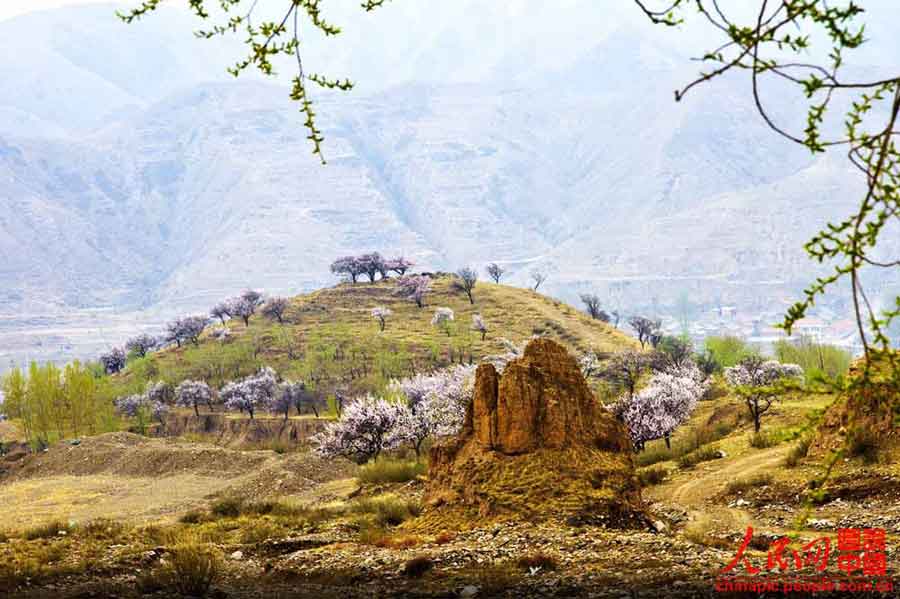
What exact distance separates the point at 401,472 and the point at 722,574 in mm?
22110

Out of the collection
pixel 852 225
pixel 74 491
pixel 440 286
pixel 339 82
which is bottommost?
pixel 74 491

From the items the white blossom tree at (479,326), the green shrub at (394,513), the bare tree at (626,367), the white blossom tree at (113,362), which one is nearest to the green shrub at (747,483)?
the green shrub at (394,513)

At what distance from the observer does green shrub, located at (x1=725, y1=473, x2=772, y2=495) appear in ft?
70.7

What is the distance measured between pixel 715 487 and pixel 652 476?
3532 mm

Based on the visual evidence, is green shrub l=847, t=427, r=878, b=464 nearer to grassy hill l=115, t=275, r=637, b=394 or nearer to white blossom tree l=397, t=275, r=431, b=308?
grassy hill l=115, t=275, r=637, b=394

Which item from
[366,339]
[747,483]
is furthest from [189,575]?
[366,339]

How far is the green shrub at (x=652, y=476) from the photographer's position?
26.4 metres

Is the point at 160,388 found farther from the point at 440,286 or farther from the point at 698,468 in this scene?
the point at 698,468

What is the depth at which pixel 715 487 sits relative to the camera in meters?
23.2

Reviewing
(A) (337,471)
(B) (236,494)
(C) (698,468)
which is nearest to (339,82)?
(C) (698,468)

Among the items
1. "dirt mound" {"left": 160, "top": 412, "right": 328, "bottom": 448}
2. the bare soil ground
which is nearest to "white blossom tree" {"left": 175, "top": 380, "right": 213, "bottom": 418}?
"dirt mound" {"left": 160, "top": 412, "right": 328, "bottom": 448}

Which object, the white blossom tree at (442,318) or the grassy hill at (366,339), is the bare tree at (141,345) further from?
the white blossom tree at (442,318)

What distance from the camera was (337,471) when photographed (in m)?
38.1

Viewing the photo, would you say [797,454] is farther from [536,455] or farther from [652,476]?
[536,455]
